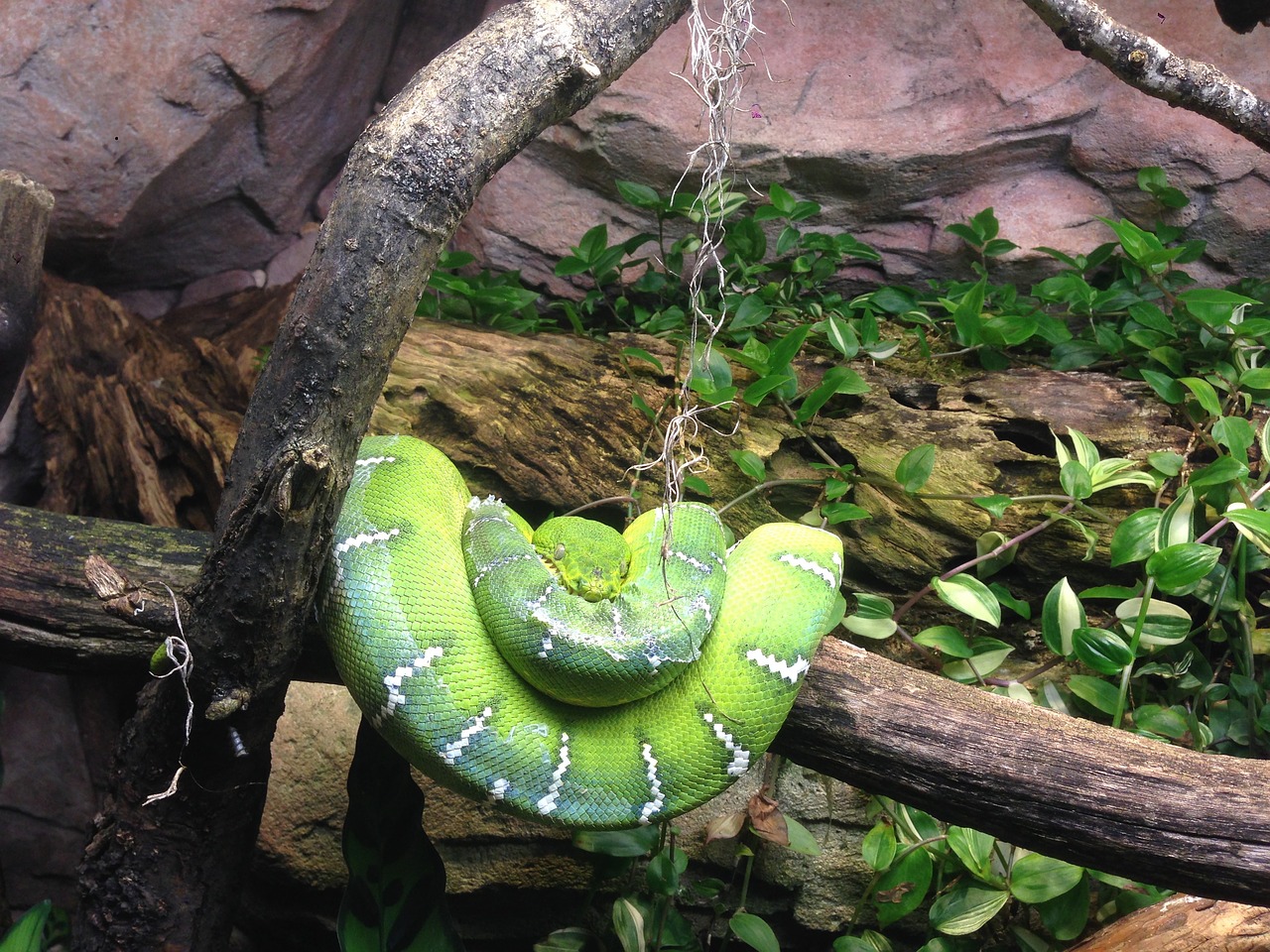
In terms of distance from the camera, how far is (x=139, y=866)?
5.69 feet

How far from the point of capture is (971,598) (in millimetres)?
2207

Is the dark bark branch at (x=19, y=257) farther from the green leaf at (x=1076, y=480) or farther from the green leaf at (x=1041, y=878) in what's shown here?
the green leaf at (x=1041, y=878)

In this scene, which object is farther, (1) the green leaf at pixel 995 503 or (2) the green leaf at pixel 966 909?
(1) the green leaf at pixel 995 503

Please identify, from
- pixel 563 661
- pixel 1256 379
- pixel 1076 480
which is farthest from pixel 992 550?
pixel 563 661

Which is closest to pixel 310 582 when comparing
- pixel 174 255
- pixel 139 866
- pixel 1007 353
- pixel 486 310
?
pixel 139 866

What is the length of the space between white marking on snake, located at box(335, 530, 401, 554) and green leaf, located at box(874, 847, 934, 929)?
1.57 metres

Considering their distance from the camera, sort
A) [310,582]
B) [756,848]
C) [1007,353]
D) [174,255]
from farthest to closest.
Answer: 1. [174,255]
2. [1007,353]
3. [756,848]
4. [310,582]

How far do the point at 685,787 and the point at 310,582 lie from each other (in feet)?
2.68

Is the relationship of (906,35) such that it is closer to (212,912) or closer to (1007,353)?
(1007,353)

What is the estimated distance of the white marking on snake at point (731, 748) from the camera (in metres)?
1.67

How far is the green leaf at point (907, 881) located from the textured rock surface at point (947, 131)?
2.21 metres

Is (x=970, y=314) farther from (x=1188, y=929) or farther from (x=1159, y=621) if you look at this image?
(x=1188, y=929)

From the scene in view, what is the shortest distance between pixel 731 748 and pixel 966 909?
97 centimetres

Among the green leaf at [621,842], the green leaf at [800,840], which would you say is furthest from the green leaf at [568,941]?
the green leaf at [800,840]
